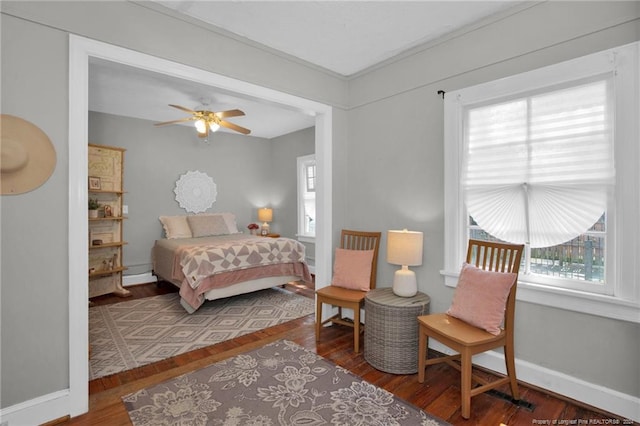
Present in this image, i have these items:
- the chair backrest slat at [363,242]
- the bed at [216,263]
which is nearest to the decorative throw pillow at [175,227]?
the bed at [216,263]

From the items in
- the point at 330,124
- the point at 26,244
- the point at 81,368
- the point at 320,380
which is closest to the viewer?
the point at 26,244

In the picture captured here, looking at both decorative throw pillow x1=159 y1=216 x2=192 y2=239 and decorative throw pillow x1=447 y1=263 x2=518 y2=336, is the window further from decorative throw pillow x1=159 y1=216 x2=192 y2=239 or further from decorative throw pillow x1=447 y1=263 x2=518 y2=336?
decorative throw pillow x1=447 y1=263 x2=518 y2=336

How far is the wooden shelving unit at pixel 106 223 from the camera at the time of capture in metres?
4.36

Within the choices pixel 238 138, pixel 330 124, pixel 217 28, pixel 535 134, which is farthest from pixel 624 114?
pixel 238 138

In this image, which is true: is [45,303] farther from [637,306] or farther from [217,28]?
[637,306]

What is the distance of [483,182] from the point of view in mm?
2502

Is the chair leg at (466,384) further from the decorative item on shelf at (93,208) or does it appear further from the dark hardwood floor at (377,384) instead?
the decorative item on shelf at (93,208)

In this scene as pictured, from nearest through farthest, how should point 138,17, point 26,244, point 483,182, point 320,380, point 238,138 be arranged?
point 26,244 < point 138,17 < point 320,380 < point 483,182 < point 238,138

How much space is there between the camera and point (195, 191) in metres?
5.84

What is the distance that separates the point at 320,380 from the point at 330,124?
2.48 m

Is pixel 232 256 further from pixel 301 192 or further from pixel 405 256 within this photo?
pixel 301 192

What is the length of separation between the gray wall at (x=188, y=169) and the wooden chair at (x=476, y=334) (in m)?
4.01

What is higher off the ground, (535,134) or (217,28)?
(217,28)

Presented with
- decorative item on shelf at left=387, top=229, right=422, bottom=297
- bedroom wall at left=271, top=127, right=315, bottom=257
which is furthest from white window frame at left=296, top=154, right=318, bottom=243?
decorative item on shelf at left=387, top=229, right=422, bottom=297
